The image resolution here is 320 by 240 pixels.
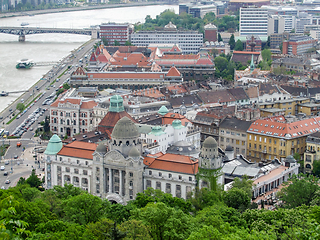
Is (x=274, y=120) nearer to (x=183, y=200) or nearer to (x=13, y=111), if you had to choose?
(x=183, y=200)

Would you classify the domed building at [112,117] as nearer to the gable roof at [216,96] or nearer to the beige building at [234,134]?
the beige building at [234,134]

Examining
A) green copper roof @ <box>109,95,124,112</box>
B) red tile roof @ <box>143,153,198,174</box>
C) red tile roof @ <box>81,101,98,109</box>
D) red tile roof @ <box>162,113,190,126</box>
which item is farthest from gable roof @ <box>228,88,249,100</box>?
red tile roof @ <box>143,153,198,174</box>

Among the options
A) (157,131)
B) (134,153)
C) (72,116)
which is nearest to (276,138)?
(157,131)

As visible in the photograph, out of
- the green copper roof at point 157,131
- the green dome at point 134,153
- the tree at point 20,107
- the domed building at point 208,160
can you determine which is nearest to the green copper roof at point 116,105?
the green copper roof at point 157,131

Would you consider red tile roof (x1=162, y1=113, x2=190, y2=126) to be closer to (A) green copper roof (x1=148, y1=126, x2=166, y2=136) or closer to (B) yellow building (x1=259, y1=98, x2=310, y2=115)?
(A) green copper roof (x1=148, y1=126, x2=166, y2=136)

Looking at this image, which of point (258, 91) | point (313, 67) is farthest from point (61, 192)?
point (313, 67)

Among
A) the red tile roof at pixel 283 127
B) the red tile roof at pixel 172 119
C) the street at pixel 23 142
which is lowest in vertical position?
the street at pixel 23 142
